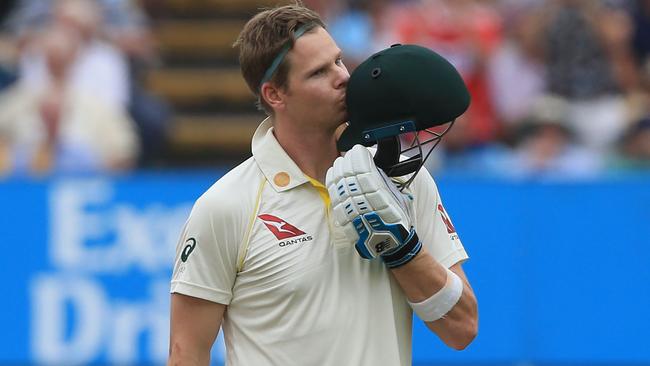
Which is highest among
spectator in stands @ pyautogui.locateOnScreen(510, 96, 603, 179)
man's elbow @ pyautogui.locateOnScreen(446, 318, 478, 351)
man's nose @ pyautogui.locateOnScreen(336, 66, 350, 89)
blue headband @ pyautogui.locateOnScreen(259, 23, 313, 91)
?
spectator in stands @ pyautogui.locateOnScreen(510, 96, 603, 179)

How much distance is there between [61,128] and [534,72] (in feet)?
13.0

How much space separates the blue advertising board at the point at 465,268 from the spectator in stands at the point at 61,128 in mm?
818

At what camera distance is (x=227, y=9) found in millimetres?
13703

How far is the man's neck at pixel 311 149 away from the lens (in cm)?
423

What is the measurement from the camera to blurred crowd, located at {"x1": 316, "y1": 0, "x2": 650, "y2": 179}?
1052 centimetres

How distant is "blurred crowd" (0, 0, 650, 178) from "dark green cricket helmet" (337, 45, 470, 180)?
639 centimetres

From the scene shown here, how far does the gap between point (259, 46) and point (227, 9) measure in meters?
9.74

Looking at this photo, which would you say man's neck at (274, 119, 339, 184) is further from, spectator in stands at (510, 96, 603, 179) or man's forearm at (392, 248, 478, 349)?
spectator in stands at (510, 96, 603, 179)

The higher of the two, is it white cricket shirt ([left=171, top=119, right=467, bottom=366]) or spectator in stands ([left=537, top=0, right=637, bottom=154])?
spectator in stands ([left=537, top=0, right=637, bottom=154])

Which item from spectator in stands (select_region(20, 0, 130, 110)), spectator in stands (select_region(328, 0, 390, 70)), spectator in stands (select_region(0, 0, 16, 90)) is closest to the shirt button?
spectator in stands (select_region(20, 0, 130, 110))

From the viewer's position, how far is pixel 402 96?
3.91 meters

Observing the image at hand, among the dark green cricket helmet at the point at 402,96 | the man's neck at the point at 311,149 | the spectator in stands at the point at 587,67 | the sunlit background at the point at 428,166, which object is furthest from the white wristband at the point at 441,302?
the spectator in stands at the point at 587,67

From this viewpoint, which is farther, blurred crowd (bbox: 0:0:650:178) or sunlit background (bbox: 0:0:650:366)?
blurred crowd (bbox: 0:0:650:178)

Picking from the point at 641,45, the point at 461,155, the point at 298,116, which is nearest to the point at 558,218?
the point at 461,155
